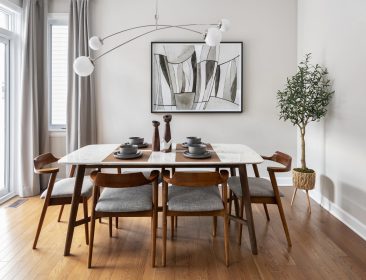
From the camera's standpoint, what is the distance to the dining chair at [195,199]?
2070 mm

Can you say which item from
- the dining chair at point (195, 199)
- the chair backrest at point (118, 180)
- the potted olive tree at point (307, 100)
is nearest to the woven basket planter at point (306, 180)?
the potted olive tree at point (307, 100)

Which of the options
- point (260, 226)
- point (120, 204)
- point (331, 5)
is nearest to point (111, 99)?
point (120, 204)

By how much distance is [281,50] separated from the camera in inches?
163

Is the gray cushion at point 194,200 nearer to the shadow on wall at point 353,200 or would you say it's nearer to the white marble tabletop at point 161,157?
the white marble tabletop at point 161,157

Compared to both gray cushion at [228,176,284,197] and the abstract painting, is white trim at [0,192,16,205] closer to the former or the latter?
the abstract painting

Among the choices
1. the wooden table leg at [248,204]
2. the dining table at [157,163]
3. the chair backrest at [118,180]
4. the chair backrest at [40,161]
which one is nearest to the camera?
the chair backrest at [118,180]

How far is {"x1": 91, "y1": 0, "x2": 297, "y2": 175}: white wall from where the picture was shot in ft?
13.4

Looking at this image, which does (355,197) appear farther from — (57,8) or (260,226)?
(57,8)

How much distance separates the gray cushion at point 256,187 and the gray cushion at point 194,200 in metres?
0.25

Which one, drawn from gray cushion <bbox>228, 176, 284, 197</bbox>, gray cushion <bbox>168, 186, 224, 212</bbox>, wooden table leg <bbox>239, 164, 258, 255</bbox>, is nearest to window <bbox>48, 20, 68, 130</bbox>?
gray cushion <bbox>168, 186, 224, 212</bbox>

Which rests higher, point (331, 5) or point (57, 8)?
point (57, 8)

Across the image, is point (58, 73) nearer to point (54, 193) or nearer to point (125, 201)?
point (54, 193)

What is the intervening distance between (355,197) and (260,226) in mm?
973

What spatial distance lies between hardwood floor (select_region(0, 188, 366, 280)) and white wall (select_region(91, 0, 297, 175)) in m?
1.45
